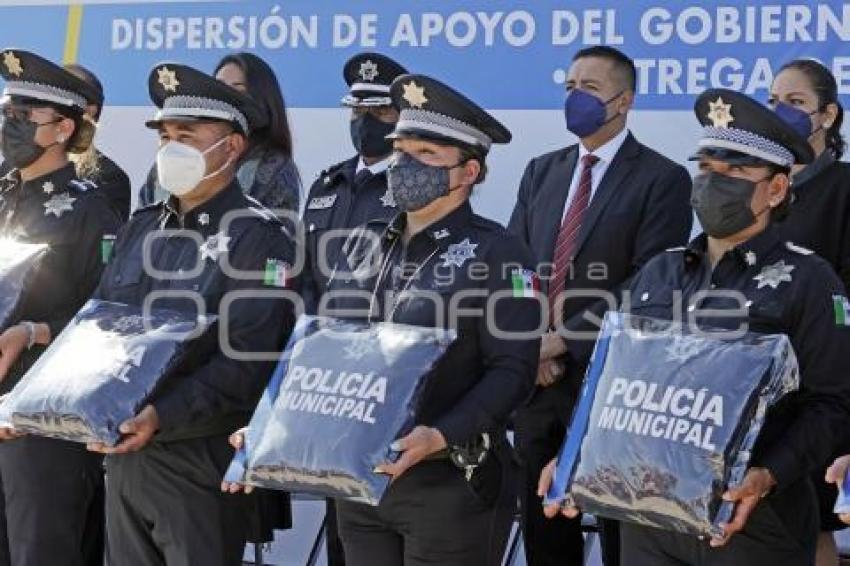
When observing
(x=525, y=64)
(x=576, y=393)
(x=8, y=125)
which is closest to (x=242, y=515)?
(x=576, y=393)

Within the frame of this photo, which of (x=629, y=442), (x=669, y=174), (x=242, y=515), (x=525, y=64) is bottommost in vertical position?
(x=242, y=515)

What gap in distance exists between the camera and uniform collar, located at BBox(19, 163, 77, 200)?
4.95m

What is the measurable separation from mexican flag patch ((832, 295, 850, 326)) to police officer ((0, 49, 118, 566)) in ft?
7.50

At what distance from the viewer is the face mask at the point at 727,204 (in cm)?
380

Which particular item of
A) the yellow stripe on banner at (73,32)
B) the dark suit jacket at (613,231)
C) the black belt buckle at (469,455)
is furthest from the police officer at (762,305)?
the yellow stripe on banner at (73,32)

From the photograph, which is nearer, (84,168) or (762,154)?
(762,154)

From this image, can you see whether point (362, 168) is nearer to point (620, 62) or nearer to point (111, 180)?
point (620, 62)

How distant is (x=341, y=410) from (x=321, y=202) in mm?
1896

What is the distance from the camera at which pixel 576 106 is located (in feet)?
16.6

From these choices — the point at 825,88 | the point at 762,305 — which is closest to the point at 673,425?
the point at 762,305

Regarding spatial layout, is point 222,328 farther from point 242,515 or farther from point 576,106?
point 576,106

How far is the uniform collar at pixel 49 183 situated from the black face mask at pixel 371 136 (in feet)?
3.42

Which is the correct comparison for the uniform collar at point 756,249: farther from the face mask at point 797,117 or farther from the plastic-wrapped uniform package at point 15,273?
the plastic-wrapped uniform package at point 15,273

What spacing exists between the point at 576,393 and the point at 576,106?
0.93 meters
